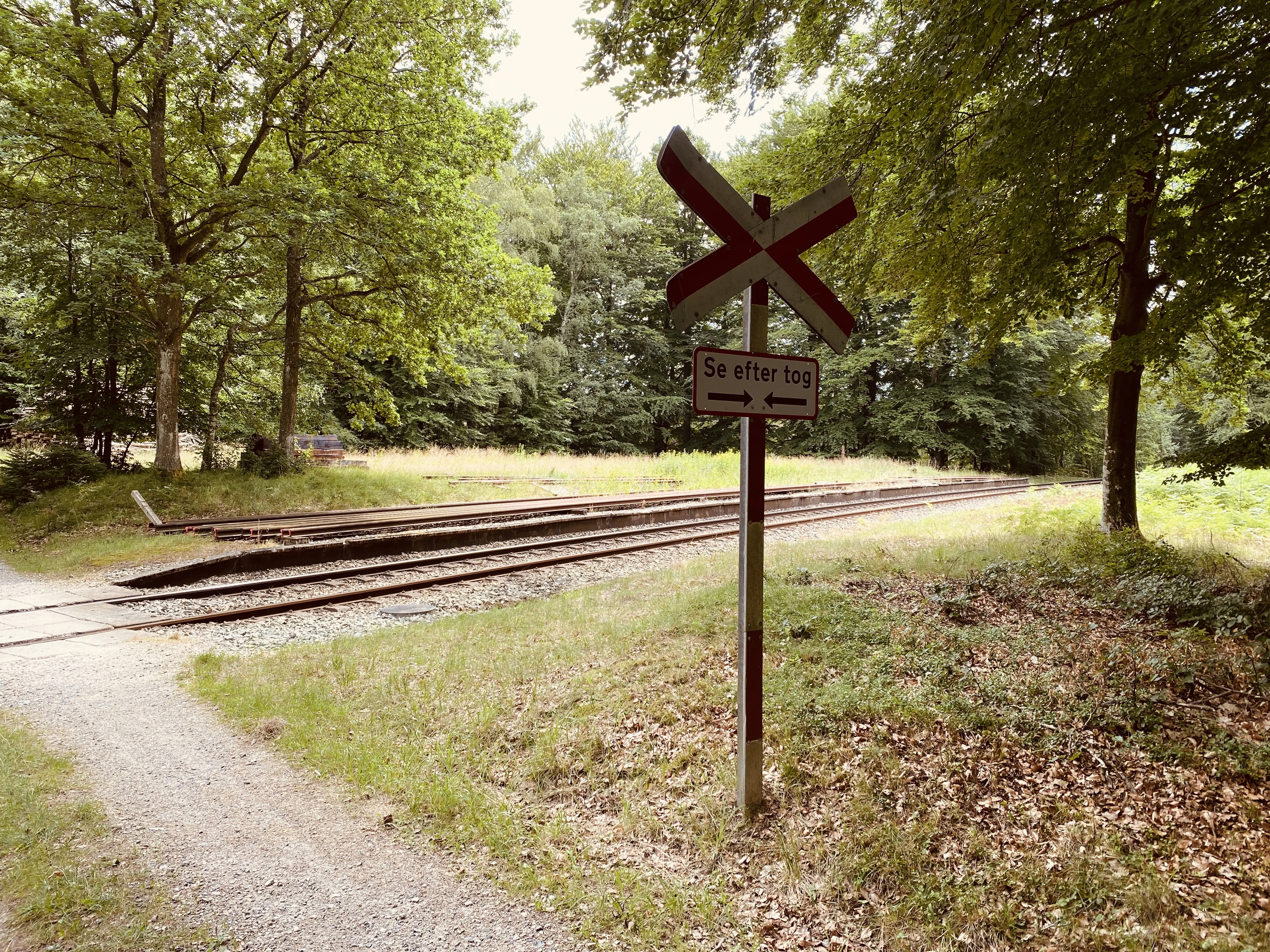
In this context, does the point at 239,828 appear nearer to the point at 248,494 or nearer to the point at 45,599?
the point at 45,599

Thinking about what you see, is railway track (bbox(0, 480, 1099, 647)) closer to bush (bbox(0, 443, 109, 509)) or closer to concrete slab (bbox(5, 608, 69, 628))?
concrete slab (bbox(5, 608, 69, 628))

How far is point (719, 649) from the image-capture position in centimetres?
505

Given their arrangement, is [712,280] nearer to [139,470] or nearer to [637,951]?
[637,951]

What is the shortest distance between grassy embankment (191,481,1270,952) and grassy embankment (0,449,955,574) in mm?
6759

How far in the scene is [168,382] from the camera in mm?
13711

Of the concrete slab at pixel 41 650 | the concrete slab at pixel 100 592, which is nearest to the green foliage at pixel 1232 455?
the concrete slab at pixel 41 650

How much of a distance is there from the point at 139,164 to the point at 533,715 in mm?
14149

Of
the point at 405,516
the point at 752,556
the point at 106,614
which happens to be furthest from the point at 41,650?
the point at 752,556

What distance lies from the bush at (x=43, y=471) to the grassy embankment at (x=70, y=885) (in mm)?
13116

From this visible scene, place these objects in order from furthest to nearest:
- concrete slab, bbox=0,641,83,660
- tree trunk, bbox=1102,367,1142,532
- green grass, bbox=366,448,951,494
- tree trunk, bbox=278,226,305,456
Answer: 1. green grass, bbox=366,448,951,494
2. tree trunk, bbox=278,226,305,456
3. tree trunk, bbox=1102,367,1142,532
4. concrete slab, bbox=0,641,83,660

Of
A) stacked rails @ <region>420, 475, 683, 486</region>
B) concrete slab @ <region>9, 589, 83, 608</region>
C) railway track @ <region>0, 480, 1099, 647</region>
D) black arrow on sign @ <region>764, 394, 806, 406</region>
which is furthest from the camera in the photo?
stacked rails @ <region>420, 475, 683, 486</region>

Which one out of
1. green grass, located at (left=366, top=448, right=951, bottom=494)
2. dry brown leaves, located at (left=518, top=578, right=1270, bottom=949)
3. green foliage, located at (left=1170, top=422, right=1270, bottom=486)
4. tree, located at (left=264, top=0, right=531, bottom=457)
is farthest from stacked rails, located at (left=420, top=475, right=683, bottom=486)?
green foliage, located at (left=1170, top=422, right=1270, bottom=486)

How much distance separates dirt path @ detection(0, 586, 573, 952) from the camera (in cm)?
259

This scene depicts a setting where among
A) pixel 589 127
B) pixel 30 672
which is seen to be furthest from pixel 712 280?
pixel 589 127
